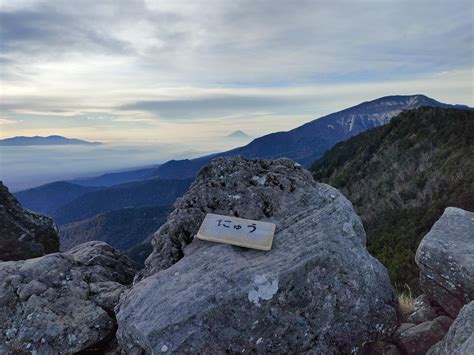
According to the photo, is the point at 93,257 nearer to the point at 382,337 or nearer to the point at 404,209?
the point at 382,337

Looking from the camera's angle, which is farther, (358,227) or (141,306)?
(358,227)

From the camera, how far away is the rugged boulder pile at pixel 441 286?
585cm

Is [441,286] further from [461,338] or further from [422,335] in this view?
[461,338]

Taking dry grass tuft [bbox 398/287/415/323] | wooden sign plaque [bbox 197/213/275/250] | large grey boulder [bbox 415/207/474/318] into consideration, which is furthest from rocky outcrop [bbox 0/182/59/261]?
large grey boulder [bbox 415/207/474/318]

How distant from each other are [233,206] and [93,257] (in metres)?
3.74

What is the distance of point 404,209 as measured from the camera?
34.1 meters

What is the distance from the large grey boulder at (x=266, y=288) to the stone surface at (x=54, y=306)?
0.76 m

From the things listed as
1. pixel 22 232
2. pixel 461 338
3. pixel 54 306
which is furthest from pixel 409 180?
pixel 54 306

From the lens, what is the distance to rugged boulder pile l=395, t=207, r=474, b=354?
19.2 feet

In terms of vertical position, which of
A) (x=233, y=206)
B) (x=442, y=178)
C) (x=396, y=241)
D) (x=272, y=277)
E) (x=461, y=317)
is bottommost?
(x=396, y=241)

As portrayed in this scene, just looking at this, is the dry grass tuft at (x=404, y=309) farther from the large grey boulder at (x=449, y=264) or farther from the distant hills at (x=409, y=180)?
the distant hills at (x=409, y=180)

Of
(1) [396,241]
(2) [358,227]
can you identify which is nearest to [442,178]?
(1) [396,241]

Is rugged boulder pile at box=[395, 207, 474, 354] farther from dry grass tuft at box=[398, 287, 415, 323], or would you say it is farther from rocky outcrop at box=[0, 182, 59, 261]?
rocky outcrop at box=[0, 182, 59, 261]

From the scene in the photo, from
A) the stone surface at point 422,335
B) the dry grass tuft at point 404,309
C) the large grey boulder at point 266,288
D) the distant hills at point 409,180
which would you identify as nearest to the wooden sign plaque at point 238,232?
the large grey boulder at point 266,288
